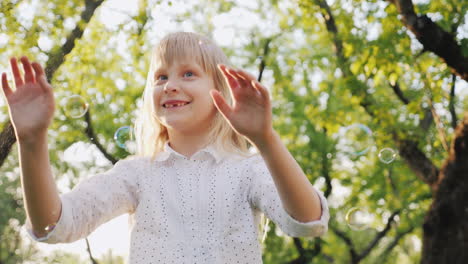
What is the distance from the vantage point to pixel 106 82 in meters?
12.3

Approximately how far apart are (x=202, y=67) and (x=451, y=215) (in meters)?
5.30

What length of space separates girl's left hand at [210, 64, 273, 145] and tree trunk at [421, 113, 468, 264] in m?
5.56

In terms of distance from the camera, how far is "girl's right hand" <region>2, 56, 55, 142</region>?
179 centimetres

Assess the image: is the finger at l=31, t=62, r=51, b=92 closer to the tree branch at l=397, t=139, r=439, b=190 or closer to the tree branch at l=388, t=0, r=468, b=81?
the tree branch at l=388, t=0, r=468, b=81

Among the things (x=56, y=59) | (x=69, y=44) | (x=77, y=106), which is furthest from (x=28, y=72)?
(x=69, y=44)

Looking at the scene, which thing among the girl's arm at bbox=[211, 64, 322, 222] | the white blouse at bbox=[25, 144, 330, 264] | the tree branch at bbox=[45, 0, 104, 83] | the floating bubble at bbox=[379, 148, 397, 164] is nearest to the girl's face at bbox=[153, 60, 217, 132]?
the white blouse at bbox=[25, 144, 330, 264]

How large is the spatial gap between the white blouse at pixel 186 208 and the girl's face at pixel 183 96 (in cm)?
12

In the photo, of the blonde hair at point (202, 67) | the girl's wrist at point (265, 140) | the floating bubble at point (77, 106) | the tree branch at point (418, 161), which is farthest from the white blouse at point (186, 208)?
the tree branch at point (418, 161)

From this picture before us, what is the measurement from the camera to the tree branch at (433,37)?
696cm

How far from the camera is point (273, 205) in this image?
2.05 metres

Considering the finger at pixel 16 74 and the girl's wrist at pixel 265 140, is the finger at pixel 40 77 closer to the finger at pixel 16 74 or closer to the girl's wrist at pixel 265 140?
the finger at pixel 16 74

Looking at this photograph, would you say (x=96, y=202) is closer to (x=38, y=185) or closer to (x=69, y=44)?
(x=38, y=185)

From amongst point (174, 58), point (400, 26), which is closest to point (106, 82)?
point (400, 26)

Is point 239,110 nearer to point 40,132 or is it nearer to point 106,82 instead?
point 40,132
